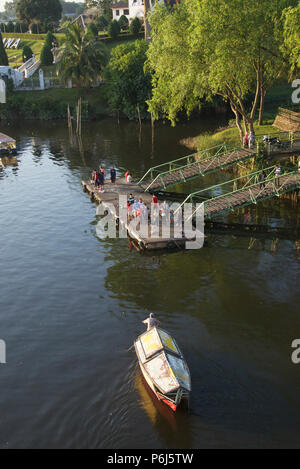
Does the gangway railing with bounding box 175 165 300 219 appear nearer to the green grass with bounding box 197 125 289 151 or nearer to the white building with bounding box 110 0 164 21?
the green grass with bounding box 197 125 289 151

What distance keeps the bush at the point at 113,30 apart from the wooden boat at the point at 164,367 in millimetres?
100376

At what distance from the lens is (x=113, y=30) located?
102125 millimetres


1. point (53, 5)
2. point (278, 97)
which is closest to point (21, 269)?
point (278, 97)

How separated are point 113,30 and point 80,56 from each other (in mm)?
33367

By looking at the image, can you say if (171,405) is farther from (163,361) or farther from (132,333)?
(132,333)

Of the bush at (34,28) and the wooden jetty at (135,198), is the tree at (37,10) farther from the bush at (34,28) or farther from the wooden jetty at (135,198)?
the wooden jetty at (135,198)

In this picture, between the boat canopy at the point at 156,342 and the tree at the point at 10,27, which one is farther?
the tree at the point at 10,27

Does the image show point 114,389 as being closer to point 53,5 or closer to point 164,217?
point 164,217

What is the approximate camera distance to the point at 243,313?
21297 millimetres

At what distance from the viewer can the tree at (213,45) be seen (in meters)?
32.4

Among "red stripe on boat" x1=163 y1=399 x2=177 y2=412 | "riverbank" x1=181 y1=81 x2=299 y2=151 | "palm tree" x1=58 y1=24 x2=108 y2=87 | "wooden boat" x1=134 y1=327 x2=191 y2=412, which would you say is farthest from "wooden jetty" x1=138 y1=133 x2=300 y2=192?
"palm tree" x1=58 y1=24 x2=108 y2=87

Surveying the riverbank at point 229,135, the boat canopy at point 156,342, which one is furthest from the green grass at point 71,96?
the boat canopy at point 156,342

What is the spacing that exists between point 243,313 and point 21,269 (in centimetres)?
1410

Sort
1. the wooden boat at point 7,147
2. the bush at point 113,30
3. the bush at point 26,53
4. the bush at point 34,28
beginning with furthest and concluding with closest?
the bush at point 34,28 → the bush at point 113,30 → the bush at point 26,53 → the wooden boat at point 7,147
